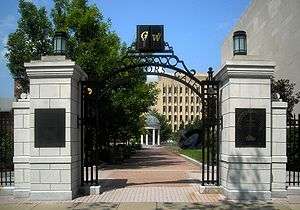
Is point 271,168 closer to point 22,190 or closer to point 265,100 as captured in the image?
point 265,100

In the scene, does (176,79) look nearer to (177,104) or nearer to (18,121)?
(18,121)

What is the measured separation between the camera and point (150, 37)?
14750mm

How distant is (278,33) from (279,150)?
32.5 metres

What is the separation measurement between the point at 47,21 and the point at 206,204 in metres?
16.2

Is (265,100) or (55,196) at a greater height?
(265,100)

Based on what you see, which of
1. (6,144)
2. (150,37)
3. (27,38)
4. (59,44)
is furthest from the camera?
(27,38)

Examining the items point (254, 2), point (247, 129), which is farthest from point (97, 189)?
point (254, 2)

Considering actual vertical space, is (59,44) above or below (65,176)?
above

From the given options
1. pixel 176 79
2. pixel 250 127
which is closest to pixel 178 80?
pixel 176 79

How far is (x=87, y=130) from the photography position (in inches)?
597

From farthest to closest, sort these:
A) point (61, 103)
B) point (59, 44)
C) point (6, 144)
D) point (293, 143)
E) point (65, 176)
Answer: point (6, 144) < point (293, 143) < point (59, 44) < point (61, 103) < point (65, 176)

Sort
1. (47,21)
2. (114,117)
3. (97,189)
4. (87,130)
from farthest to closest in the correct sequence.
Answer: (114,117) < (47,21) < (87,130) < (97,189)

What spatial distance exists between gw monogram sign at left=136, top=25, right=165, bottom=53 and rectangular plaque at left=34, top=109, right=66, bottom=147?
131 inches

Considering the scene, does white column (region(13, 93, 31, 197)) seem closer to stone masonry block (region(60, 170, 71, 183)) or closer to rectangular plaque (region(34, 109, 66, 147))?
rectangular plaque (region(34, 109, 66, 147))
